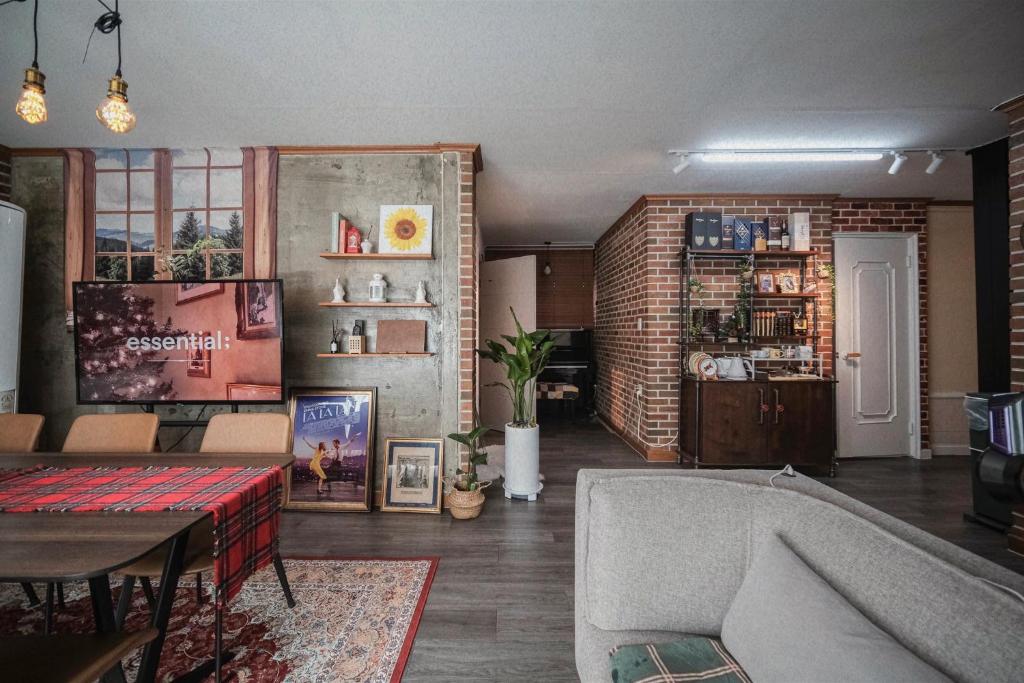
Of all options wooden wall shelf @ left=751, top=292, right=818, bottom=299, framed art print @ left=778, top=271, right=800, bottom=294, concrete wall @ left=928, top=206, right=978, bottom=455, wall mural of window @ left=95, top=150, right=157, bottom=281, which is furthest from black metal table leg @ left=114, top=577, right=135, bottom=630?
concrete wall @ left=928, top=206, right=978, bottom=455

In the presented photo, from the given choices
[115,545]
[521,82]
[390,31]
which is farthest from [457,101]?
[115,545]

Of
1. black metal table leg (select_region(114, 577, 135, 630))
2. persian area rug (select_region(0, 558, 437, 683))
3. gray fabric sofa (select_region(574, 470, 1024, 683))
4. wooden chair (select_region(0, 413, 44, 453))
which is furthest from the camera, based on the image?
wooden chair (select_region(0, 413, 44, 453))

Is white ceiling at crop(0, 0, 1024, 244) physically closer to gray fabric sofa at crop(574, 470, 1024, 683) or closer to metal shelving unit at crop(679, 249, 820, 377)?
metal shelving unit at crop(679, 249, 820, 377)

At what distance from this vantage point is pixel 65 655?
1.06m

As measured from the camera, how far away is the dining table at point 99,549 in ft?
3.28

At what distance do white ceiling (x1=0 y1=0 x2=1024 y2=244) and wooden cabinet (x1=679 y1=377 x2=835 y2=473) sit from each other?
189 cm

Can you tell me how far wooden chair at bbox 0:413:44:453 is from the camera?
83.1 inches

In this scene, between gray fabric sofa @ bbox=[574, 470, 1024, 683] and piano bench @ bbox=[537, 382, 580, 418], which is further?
piano bench @ bbox=[537, 382, 580, 418]

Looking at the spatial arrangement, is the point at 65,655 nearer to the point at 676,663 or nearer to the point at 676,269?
the point at 676,663

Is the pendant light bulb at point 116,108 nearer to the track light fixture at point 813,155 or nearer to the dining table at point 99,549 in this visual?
the dining table at point 99,549

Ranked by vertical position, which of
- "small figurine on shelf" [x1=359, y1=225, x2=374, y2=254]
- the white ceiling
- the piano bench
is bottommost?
the piano bench

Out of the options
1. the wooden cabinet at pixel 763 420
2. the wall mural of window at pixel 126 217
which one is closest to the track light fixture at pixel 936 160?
the wooden cabinet at pixel 763 420

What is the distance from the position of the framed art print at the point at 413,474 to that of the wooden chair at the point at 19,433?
1817 mm

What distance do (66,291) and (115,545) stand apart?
324 centimetres
